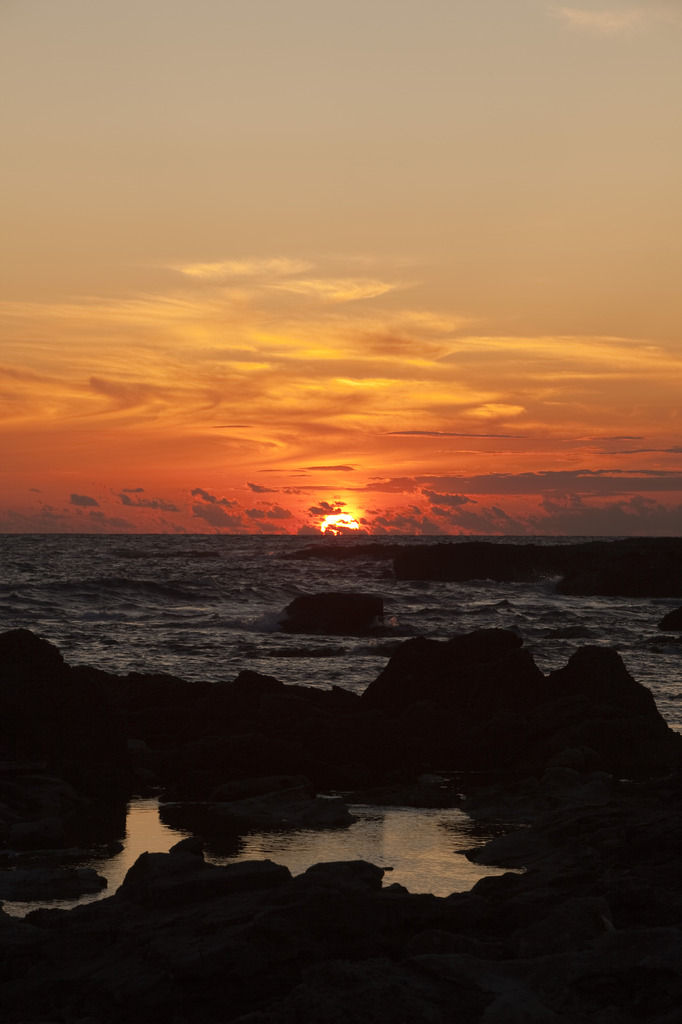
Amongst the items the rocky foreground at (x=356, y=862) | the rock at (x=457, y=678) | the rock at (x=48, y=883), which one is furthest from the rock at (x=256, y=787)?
the rock at (x=457, y=678)

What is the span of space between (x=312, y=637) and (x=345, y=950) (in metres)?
27.3

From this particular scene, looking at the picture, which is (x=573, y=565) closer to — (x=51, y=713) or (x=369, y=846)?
(x=51, y=713)

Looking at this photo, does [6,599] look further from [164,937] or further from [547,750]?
[164,937]

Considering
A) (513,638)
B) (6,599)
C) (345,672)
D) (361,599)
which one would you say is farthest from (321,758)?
(6,599)

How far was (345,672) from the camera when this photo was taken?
25141mm

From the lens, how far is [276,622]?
37.1 metres

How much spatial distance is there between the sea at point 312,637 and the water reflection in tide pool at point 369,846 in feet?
0.07

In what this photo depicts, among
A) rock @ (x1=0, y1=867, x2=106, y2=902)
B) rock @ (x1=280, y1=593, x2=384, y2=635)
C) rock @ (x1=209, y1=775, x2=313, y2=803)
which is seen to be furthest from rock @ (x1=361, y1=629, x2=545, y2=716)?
rock @ (x1=280, y1=593, x2=384, y2=635)

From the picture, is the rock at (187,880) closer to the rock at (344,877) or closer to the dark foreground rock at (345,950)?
the dark foreground rock at (345,950)

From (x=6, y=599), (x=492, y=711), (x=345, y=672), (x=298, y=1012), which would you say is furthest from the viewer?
(x=6, y=599)

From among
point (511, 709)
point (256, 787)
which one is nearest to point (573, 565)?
point (511, 709)

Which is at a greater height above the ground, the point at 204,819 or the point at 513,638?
the point at 513,638

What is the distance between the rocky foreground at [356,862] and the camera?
240 inches

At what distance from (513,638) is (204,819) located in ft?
29.9
